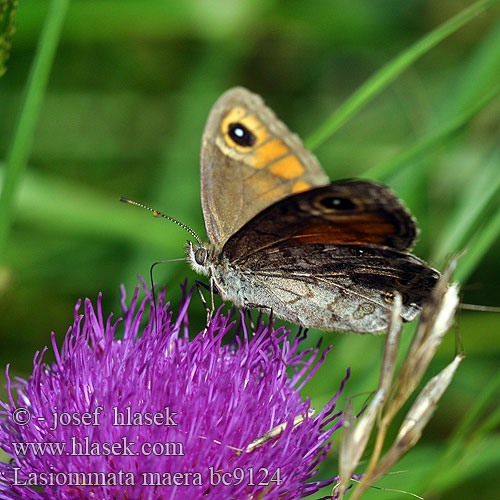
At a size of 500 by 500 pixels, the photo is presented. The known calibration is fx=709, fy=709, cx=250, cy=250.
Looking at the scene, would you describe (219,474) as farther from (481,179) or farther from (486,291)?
(486,291)

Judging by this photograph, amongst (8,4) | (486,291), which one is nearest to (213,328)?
(8,4)

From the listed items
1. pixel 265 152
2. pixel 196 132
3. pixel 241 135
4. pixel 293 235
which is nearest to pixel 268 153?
pixel 265 152

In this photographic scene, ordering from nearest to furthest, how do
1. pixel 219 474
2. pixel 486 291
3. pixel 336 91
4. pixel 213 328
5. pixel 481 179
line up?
pixel 219 474, pixel 213 328, pixel 481 179, pixel 486 291, pixel 336 91

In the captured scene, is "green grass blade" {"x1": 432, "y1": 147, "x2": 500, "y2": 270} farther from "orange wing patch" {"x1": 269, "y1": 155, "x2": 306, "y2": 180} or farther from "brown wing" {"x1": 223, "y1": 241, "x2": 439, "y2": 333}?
"orange wing patch" {"x1": 269, "y1": 155, "x2": 306, "y2": 180}

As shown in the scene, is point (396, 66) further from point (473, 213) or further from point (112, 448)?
point (112, 448)

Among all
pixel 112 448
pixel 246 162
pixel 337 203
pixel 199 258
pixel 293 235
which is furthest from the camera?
pixel 246 162

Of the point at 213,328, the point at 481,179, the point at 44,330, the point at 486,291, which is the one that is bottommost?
the point at 44,330
